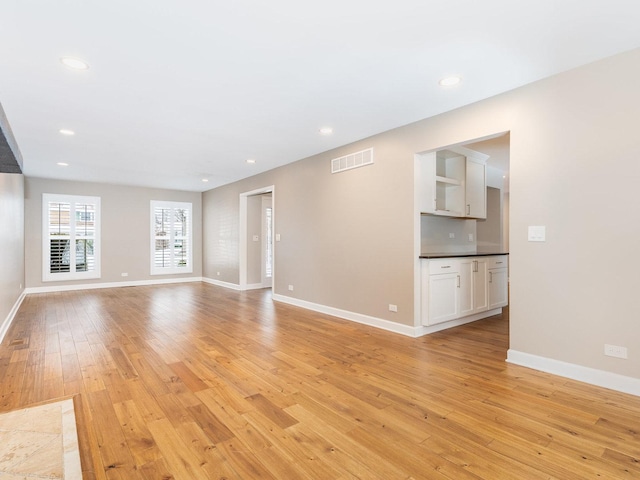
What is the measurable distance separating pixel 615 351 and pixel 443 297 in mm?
1785

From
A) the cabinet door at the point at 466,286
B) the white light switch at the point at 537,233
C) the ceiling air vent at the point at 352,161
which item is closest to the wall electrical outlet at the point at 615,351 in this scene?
the white light switch at the point at 537,233

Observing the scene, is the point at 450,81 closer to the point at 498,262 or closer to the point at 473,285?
the point at 473,285

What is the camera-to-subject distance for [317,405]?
2.30 m

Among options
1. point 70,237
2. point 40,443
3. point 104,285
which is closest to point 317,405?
point 40,443

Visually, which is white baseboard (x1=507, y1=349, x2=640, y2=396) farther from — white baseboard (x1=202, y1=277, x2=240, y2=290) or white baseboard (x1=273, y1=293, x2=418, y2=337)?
white baseboard (x1=202, y1=277, x2=240, y2=290)

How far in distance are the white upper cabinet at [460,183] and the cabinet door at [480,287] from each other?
0.78 metres

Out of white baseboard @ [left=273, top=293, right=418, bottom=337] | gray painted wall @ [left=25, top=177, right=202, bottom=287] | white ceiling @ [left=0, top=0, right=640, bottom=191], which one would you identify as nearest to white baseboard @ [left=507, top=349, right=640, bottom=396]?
white baseboard @ [left=273, top=293, right=418, bottom=337]

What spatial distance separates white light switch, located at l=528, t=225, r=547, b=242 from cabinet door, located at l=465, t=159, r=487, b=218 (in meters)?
2.05

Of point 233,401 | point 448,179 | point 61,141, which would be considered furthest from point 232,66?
point 61,141

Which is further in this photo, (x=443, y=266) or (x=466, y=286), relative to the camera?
(x=466, y=286)

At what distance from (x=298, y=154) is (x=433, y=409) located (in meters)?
4.28

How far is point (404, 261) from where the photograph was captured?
407cm

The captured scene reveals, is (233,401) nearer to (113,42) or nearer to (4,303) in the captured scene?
(113,42)

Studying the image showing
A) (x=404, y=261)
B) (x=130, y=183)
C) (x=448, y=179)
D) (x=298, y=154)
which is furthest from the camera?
(x=130, y=183)
